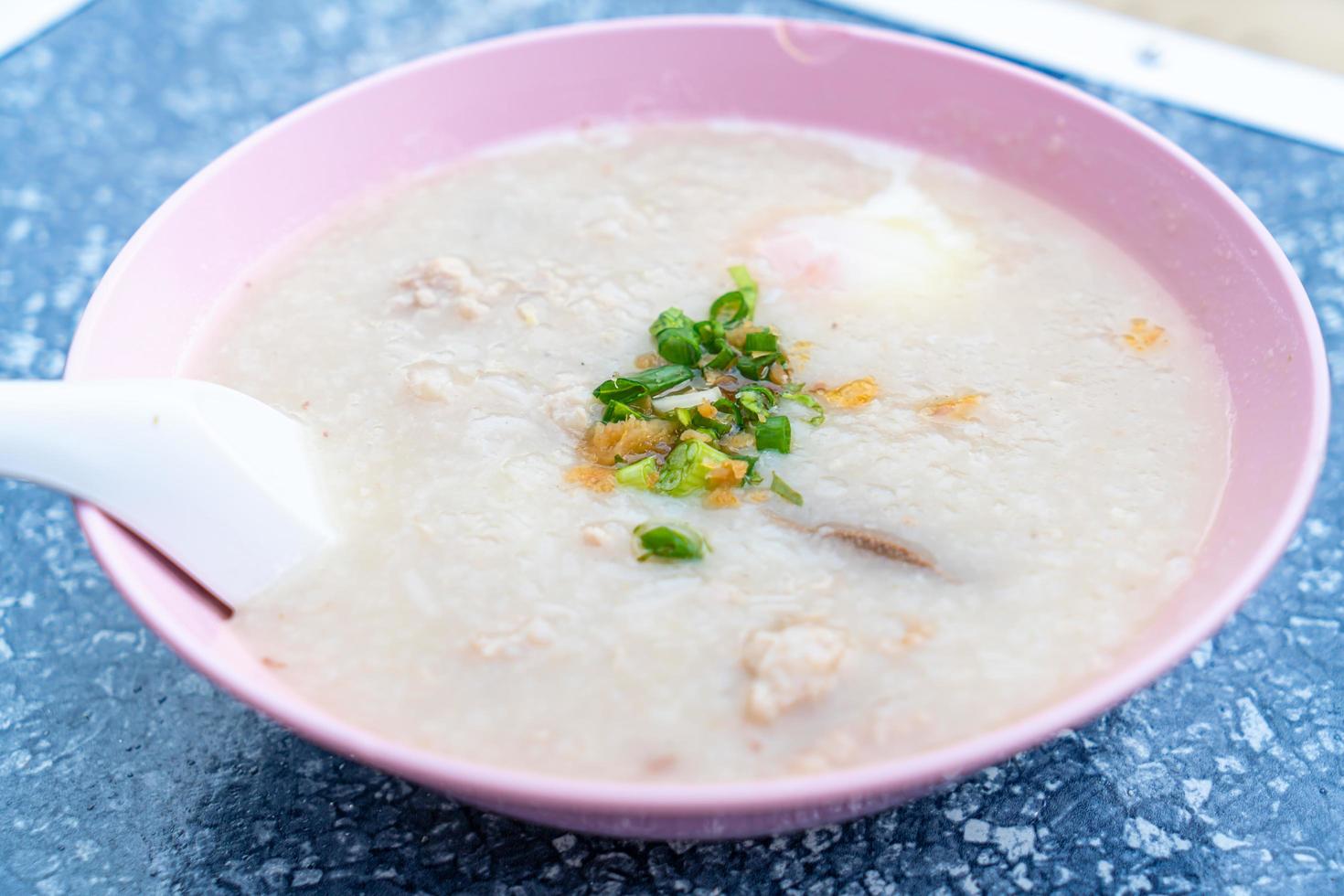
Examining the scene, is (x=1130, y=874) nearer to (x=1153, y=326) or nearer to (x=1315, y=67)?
(x=1153, y=326)

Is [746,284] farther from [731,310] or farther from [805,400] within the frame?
[805,400]

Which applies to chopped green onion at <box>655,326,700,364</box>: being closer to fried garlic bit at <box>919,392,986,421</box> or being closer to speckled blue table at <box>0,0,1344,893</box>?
fried garlic bit at <box>919,392,986,421</box>

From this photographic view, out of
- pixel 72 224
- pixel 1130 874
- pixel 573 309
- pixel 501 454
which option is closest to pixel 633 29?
pixel 573 309

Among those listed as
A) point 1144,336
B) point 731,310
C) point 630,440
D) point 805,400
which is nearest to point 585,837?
point 630,440

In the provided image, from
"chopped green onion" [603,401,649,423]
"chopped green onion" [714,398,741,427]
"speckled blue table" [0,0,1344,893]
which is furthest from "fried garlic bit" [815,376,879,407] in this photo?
"speckled blue table" [0,0,1344,893]

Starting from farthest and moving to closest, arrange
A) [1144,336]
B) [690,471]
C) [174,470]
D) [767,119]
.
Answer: [767,119], [1144,336], [690,471], [174,470]

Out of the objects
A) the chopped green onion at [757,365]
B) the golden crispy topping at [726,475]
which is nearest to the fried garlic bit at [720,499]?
the golden crispy topping at [726,475]
